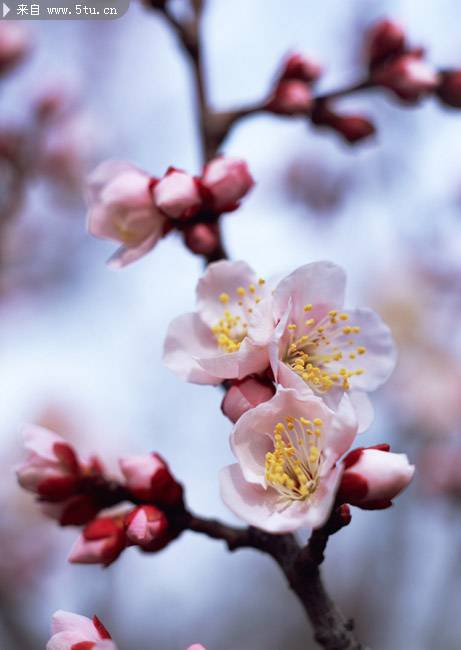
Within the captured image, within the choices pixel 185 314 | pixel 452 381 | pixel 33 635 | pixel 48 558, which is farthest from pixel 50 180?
pixel 185 314

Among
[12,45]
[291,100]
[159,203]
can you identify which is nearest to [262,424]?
[159,203]

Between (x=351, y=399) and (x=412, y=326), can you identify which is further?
(x=412, y=326)

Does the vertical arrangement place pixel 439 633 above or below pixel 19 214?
below

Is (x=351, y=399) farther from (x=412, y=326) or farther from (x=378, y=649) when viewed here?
(x=412, y=326)

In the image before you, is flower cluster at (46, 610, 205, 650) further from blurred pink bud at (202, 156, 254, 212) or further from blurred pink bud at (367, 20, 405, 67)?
blurred pink bud at (367, 20, 405, 67)

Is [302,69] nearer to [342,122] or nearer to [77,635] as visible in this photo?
[342,122]

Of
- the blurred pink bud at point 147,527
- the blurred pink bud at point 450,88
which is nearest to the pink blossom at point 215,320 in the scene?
the blurred pink bud at point 147,527
